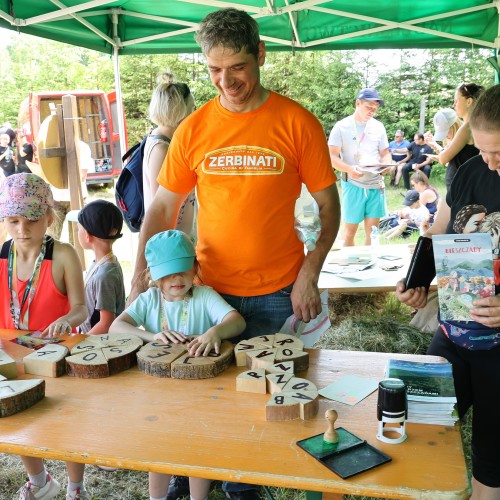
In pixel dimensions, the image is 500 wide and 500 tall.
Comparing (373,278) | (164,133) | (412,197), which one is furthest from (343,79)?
(164,133)

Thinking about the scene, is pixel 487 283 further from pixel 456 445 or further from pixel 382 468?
pixel 382 468

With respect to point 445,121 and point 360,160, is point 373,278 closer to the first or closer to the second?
point 360,160

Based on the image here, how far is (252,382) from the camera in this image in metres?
1.57

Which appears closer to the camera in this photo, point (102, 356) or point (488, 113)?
point (488, 113)

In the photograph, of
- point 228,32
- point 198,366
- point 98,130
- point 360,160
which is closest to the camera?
point 198,366

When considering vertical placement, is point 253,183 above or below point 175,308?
above

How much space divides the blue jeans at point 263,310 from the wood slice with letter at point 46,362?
0.60 meters

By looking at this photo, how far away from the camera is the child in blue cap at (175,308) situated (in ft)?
6.23

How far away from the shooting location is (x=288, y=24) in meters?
5.50

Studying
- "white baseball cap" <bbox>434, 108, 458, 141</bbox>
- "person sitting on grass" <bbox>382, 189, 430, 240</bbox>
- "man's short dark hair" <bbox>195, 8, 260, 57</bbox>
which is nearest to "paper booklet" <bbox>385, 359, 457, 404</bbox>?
"man's short dark hair" <bbox>195, 8, 260, 57</bbox>

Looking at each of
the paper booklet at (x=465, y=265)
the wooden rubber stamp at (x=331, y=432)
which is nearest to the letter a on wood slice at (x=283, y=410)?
the wooden rubber stamp at (x=331, y=432)

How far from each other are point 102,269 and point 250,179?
3.53 feet

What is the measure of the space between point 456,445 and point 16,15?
4163 millimetres

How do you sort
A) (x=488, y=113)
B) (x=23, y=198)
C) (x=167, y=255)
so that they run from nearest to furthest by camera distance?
(x=488, y=113) → (x=167, y=255) → (x=23, y=198)
